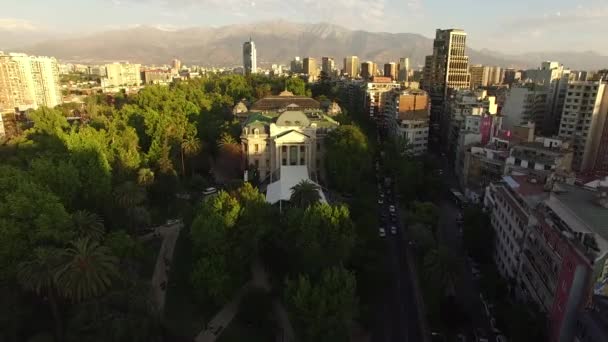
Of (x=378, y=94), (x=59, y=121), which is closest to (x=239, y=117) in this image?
(x=59, y=121)

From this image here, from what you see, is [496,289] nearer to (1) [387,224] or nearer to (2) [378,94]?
(1) [387,224]

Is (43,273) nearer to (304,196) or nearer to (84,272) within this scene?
(84,272)

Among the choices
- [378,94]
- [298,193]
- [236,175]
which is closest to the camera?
[298,193]

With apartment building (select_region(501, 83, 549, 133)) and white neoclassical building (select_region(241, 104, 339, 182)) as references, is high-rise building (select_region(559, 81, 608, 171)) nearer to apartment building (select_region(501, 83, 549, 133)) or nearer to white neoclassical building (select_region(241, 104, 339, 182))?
apartment building (select_region(501, 83, 549, 133))

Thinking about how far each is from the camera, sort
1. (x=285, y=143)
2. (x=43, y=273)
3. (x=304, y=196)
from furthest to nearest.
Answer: (x=285, y=143) → (x=304, y=196) → (x=43, y=273)

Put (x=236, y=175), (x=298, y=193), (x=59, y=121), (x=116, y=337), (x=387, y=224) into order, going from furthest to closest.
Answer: (x=59, y=121), (x=236, y=175), (x=387, y=224), (x=298, y=193), (x=116, y=337)

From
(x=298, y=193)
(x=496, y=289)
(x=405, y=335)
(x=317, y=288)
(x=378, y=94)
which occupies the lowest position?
(x=405, y=335)

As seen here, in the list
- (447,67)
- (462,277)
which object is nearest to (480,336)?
(462,277)
